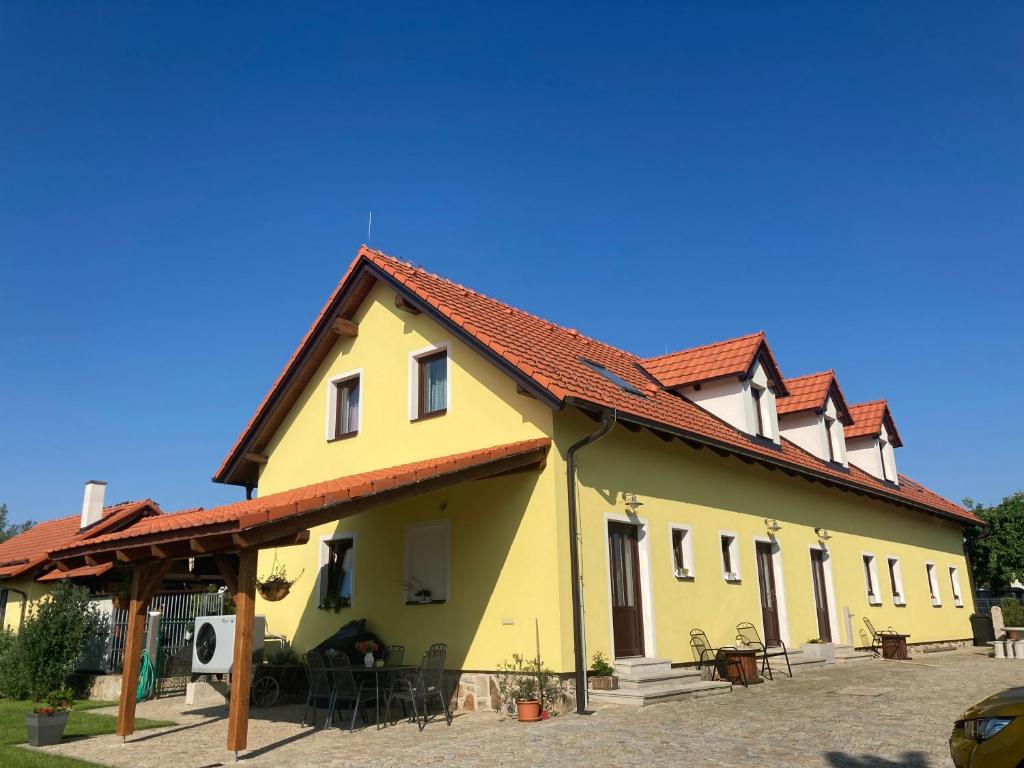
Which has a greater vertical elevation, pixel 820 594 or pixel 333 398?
pixel 333 398

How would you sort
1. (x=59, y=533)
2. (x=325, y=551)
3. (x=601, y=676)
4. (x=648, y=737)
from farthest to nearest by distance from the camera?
(x=59, y=533) → (x=325, y=551) → (x=601, y=676) → (x=648, y=737)

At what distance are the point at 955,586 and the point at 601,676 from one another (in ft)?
63.8

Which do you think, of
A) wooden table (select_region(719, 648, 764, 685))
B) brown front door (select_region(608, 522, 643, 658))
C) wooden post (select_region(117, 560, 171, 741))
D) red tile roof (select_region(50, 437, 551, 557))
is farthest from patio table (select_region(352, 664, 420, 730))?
wooden table (select_region(719, 648, 764, 685))

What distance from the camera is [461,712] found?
11430mm

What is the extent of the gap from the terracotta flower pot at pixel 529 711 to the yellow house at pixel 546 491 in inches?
28.5

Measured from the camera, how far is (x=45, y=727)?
9898 millimetres

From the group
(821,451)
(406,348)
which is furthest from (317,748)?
(821,451)

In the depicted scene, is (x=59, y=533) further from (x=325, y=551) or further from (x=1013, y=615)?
(x=1013, y=615)

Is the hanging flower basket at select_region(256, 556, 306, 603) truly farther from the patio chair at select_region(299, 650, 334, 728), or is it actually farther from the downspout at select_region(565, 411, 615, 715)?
the downspout at select_region(565, 411, 615, 715)

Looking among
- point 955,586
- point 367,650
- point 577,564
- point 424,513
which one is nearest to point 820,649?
point 577,564

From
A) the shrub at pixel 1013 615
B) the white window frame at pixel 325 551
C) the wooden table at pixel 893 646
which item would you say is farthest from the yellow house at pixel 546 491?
the shrub at pixel 1013 615

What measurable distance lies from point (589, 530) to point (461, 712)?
10.6ft

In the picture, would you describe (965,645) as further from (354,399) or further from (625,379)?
(354,399)

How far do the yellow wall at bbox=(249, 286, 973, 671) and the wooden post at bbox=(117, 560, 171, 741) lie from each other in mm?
3871
